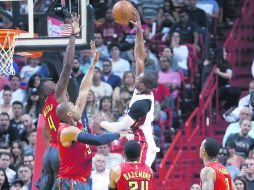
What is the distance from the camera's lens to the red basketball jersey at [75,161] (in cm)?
1443

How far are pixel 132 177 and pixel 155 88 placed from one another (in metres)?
5.53

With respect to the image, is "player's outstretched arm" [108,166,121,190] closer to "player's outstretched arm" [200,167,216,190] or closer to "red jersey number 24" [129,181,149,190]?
"red jersey number 24" [129,181,149,190]

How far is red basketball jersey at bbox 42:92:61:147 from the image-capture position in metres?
15.5

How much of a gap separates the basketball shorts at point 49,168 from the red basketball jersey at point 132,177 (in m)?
1.32

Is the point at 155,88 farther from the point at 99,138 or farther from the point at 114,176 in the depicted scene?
the point at 99,138

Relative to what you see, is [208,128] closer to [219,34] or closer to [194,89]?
[194,89]

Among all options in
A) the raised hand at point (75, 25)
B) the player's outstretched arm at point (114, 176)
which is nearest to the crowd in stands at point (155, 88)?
the player's outstretched arm at point (114, 176)

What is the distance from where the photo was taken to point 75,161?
14477mm

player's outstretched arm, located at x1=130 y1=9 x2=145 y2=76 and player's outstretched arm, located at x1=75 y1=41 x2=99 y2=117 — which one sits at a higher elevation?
player's outstretched arm, located at x1=130 y1=9 x2=145 y2=76

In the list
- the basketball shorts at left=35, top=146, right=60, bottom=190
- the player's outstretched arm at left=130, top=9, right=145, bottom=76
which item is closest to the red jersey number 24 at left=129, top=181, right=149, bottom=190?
the basketball shorts at left=35, top=146, right=60, bottom=190

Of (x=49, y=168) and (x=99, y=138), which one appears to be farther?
(x=49, y=168)

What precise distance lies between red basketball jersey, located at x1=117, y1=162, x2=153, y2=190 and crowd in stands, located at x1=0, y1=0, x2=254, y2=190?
337cm

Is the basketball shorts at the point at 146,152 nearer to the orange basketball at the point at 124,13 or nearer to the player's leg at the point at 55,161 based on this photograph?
the player's leg at the point at 55,161

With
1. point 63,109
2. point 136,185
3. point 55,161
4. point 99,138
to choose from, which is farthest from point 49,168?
point 99,138
